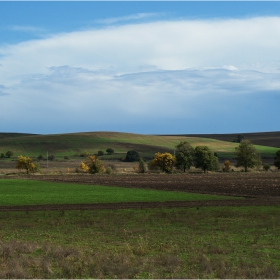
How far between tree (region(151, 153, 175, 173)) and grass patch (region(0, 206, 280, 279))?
291 ft

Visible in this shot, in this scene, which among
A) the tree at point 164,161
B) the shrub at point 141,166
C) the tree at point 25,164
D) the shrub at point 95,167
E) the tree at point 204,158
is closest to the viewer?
the tree at point 25,164

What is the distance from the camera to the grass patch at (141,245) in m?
14.1

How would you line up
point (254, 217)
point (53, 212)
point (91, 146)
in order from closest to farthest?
point (254, 217) < point (53, 212) < point (91, 146)

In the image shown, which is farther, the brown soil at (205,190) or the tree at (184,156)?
the tree at (184,156)

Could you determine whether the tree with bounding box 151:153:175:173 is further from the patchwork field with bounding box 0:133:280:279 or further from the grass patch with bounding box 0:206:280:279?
the grass patch with bounding box 0:206:280:279

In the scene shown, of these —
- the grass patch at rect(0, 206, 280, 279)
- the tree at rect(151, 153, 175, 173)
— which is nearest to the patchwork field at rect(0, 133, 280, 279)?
the grass patch at rect(0, 206, 280, 279)

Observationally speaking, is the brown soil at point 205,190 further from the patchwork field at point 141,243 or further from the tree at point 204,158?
the tree at point 204,158

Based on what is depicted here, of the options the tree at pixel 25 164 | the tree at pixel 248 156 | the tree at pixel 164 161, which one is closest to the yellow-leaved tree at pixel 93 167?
the tree at pixel 25 164

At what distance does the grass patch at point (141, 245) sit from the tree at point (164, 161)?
88.6 m

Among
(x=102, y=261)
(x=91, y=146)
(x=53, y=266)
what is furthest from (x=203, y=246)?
(x=91, y=146)

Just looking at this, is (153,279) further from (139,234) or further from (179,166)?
(179,166)

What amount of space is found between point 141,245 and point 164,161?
341 ft

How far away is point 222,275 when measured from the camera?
13492mm

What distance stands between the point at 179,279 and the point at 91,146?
178m
